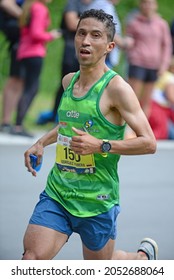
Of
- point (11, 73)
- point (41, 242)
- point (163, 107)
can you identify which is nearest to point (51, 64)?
point (163, 107)

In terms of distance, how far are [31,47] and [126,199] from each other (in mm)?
3435

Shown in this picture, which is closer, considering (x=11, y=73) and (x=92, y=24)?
(x=92, y=24)

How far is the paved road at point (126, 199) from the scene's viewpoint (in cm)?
832

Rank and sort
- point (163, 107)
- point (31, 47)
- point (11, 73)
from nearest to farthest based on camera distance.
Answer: point (31, 47), point (11, 73), point (163, 107)

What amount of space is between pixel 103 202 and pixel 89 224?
0.53 ft

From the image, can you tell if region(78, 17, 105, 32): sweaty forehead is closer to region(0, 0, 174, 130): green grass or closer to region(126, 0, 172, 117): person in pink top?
region(126, 0, 172, 117): person in pink top

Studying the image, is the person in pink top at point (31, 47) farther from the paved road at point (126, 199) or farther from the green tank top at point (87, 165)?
the green tank top at point (87, 165)

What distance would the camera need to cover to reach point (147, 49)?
1367 cm

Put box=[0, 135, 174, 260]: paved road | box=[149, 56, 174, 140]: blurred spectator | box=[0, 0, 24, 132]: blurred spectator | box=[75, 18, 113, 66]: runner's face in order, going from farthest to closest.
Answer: box=[149, 56, 174, 140]: blurred spectator, box=[0, 0, 24, 132]: blurred spectator, box=[0, 135, 174, 260]: paved road, box=[75, 18, 113, 66]: runner's face

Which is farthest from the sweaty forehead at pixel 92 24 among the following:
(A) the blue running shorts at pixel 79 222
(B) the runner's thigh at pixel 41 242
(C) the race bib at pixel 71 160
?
(B) the runner's thigh at pixel 41 242

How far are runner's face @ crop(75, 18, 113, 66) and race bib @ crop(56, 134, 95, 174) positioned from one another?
51 cm

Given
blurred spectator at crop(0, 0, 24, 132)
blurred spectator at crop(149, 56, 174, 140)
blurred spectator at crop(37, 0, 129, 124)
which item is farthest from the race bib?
blurred spectator at crop(149, 56, 174, 140)

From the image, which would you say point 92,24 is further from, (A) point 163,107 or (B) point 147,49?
(A) point 163,107

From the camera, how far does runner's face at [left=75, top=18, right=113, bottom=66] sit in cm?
598
